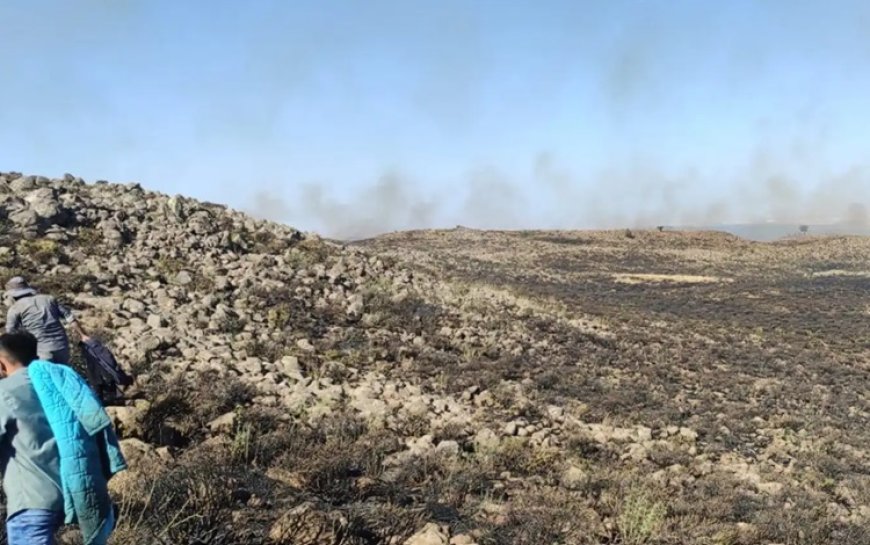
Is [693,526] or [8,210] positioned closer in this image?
[693,526]

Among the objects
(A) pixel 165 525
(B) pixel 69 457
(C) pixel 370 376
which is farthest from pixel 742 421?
(B) pixel 69 457

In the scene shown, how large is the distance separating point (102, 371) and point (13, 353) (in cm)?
362

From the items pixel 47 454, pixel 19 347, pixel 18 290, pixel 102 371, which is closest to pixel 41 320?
pixel 18 290

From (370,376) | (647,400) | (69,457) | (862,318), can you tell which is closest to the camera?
(69,457)

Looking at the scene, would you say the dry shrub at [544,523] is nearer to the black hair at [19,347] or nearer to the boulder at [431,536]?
the boulder at [431,536]

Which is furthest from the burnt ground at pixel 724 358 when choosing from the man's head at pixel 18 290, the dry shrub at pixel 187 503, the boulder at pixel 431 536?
the man's head at pixel 18 290

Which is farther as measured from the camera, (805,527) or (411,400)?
(411,400)

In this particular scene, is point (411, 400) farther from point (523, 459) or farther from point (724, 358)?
point (724, 358)

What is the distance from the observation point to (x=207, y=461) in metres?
5.15

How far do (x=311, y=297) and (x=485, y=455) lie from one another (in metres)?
6.54

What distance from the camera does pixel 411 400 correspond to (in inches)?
325

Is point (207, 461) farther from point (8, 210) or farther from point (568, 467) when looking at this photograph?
point (8, 210)

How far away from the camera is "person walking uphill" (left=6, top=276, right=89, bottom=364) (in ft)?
17.3

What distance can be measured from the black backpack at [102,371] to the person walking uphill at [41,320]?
46 cm
